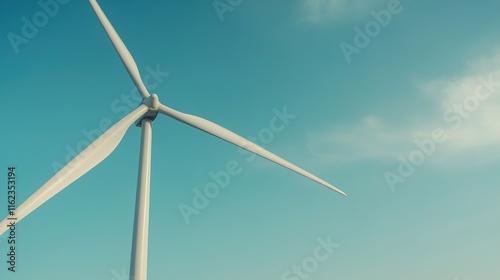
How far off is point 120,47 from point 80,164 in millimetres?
12378

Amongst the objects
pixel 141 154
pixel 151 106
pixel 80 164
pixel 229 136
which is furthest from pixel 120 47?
pixel 80 164

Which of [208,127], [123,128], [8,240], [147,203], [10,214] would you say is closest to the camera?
[10,214]

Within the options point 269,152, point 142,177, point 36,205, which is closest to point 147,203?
point 142,177

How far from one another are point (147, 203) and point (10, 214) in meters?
8.48

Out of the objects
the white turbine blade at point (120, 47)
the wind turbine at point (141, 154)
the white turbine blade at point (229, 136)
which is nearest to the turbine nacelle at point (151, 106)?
the wind turbine at point (141, 154)

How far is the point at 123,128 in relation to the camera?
34.3 m

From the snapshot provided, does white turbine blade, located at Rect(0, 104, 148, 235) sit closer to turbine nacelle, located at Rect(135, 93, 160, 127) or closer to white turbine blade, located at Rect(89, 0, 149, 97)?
turbine nacelle, located at Rect(135, 93, 160, 127)

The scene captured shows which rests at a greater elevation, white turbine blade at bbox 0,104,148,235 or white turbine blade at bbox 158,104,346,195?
white turbine blade at bbox 158,104,346,195

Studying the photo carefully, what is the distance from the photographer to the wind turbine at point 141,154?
93.0ft

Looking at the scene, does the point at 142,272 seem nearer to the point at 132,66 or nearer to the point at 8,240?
the point at 8,240

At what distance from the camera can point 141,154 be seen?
112 ft

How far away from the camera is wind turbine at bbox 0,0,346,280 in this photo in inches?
1116

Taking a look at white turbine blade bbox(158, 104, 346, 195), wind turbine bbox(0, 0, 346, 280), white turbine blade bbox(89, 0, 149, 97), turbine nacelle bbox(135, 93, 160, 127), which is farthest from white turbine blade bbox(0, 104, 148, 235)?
white turbine blade bbox(89, 0, 149, 97)

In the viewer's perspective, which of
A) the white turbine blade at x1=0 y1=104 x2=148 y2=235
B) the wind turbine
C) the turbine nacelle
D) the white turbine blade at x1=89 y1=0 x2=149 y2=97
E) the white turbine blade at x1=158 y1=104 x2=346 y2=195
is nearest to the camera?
the white turbine blade at x1=0 y1=104 x2=148 y2=235
